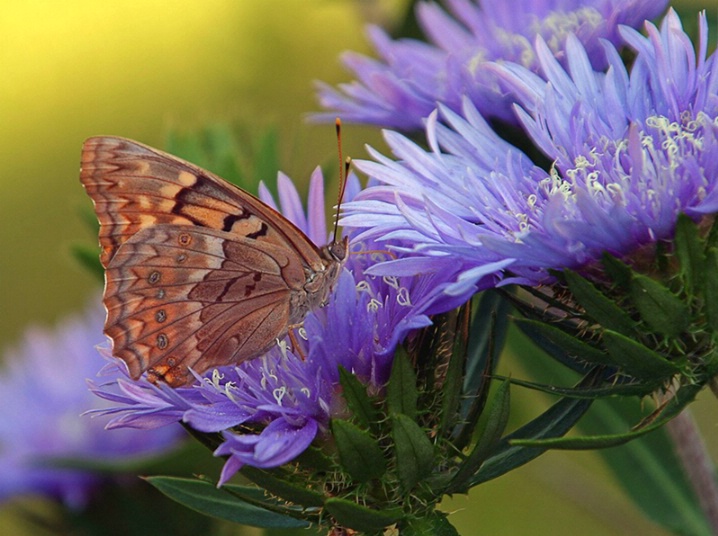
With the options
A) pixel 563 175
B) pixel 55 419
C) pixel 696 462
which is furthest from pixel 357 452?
pixel 55 419

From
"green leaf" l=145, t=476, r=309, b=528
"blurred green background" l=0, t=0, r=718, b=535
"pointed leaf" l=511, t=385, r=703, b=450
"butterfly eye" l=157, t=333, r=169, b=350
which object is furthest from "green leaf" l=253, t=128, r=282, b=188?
"blurred green background" l=0, t=0, r=718, b=535

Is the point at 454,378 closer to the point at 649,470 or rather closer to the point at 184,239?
the point at 184,239

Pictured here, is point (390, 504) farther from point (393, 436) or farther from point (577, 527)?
point (577, 527)

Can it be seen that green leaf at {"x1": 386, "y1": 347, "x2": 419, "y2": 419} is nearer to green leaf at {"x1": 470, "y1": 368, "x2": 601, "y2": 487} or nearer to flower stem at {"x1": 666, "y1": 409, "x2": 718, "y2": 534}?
green leaf at {"x1": 470, "y1": 368, "x2": 601, "y2": 487}

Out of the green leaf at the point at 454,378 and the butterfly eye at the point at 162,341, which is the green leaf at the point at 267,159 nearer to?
the butterfly eye at the point at 162,341

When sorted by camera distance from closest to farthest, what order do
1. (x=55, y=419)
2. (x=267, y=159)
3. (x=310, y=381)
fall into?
(x=310, y=381)
(x=267, y=159)
(x=55, y=419)
